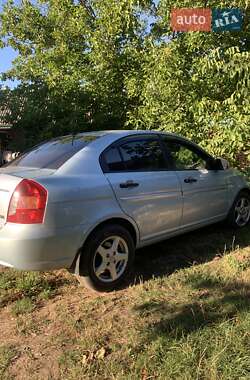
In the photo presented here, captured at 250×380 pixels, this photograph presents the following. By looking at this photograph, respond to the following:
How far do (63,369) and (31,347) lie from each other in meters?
0.47

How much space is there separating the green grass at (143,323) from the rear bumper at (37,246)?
1.38ft

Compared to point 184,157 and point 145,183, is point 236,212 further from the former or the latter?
point 145,183

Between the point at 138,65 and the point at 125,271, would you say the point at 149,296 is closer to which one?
the point at 125,271

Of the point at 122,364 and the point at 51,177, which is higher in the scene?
the point at 51,177

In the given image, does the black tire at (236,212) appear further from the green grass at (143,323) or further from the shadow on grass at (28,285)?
the shadow on grass at (28,285)

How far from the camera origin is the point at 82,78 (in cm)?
1223

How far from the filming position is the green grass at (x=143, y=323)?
3297mm

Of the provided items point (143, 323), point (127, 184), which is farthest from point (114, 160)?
point (143, 323)

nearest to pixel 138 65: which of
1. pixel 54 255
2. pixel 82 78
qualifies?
pixel 82 78

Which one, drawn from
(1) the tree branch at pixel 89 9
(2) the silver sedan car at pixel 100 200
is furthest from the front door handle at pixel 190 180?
(1) the tree branch at pixel 89 9

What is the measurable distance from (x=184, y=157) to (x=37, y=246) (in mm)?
2484

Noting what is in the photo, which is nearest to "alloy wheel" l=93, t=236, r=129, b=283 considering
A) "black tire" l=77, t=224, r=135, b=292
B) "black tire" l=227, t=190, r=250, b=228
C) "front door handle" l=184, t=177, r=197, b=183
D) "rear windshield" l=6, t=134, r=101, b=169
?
"black tire" l=77, t=224, r=135, b=292

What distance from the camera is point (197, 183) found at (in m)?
5.95

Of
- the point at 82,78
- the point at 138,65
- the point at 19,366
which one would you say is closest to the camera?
the point at 19,366
